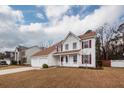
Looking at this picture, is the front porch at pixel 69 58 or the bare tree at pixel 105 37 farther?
the bare tree at pixel 105 37

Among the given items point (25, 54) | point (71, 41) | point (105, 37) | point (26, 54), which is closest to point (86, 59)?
point (71, 41)

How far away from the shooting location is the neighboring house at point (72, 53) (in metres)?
18.5

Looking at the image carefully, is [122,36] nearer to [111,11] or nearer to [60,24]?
[111,11]

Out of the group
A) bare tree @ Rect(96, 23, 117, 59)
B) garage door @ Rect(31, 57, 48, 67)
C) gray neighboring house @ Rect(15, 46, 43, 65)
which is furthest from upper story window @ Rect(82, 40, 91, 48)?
gray neighboring house @ Rect(15, 46, 43, 65)

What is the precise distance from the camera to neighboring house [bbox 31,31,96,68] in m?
18.5

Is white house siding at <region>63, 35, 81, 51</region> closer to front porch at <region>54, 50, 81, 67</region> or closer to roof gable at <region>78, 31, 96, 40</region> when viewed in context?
front porch at <region>54, 50, 81, 67</region>

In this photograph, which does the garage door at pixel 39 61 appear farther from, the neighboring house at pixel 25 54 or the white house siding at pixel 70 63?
the neighboring house at pixel 25 54

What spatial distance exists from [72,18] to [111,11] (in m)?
3.22

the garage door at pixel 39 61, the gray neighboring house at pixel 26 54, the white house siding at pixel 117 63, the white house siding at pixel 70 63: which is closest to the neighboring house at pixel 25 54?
the gray neighboring house at pixel 26 54

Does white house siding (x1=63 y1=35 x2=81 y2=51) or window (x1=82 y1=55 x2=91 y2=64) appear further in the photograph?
white house siding (x1=63 y1=35 x2=81 y2=51)

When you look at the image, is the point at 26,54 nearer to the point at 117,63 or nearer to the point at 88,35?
the point at 88,35

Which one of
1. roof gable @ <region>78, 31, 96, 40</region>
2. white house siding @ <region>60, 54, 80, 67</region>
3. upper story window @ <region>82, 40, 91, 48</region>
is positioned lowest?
white house siding @ <region>60, 54, 80, 67</region>
